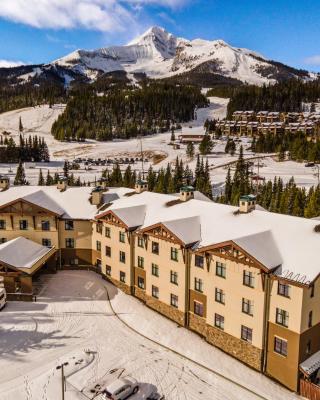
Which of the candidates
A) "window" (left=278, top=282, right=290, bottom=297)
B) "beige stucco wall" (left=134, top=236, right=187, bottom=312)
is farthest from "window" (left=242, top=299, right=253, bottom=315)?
"beige stucco wall" (left=134, top=236, right=187, bottom=312)

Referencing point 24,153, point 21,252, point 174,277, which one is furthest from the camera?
point 24,153

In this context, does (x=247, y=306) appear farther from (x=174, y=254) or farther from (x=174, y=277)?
(x=174, y=254)

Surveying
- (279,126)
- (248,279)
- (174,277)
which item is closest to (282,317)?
(248,279)

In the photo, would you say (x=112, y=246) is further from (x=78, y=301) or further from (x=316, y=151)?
(x=316, y=151)

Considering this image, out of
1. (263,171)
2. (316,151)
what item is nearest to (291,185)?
(263,171)

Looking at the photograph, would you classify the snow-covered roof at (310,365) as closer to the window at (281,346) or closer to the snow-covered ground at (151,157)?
the window at (281,346)
